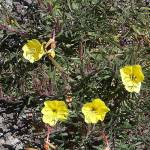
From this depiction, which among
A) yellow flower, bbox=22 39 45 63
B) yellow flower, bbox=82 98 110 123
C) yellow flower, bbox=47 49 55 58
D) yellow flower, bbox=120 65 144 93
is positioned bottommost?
yellow flower, bbox=82 98 110 123

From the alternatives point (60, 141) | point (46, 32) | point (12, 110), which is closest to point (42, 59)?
point (46, 32)

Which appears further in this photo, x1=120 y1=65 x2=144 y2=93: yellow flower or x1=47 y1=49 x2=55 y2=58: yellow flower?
x1=47 y1=49 x2=55 y2=58: yellow flower

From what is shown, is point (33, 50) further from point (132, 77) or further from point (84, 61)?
point (132, 77)

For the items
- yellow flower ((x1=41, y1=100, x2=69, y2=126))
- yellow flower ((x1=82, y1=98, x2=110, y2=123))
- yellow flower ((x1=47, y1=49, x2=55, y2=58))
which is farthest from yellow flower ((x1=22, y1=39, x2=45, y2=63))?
yellow flower ((x1=82, y1=98, x2=110, y2=123))

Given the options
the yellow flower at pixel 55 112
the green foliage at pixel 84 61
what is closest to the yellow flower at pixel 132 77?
the green foliage at pixel 84 61

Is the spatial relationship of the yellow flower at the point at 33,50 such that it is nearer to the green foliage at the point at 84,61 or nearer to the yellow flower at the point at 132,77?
the green foliage at the point at 84,61

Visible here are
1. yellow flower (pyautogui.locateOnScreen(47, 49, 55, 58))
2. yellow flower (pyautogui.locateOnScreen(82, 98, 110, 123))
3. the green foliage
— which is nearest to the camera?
yellow flower (pyautogui.locateOnScreen(82, 98, 110, 123))

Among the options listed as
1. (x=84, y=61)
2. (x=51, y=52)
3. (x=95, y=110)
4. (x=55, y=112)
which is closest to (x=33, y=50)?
(x=51, y=52)

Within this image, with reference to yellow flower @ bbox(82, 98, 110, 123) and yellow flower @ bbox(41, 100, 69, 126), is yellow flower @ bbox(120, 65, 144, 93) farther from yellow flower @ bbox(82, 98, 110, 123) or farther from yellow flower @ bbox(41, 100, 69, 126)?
yellow flower @ bbox(41, 100, 69, 126)
